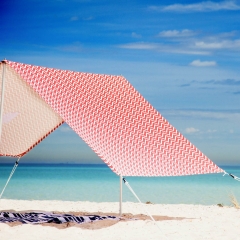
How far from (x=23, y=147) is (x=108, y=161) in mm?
3014

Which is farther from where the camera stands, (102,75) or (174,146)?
(102,75)

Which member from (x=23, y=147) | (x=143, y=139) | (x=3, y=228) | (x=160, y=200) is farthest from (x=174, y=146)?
(x=160, y=200)

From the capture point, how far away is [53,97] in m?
5.91

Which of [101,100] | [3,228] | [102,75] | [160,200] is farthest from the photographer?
[160,200]

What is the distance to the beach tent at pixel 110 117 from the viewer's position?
5633mm

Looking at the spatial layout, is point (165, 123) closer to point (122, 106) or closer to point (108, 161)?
point (122, 106)

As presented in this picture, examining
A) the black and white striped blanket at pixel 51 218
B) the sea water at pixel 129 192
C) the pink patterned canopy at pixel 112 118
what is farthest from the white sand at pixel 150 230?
the sea water at pixel 129 192

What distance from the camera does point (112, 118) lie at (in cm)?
609

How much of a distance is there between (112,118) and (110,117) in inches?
1.1

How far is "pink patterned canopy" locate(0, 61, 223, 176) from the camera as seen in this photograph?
18.5 ft

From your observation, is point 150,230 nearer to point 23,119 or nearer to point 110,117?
point 110,117

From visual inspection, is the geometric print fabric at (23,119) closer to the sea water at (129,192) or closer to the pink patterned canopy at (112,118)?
the pink patterned canopy at (112,118)

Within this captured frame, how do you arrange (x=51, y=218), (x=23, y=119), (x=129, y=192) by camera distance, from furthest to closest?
(x=129, y=192) < (x=23, y=119) < (x=51, y=218)

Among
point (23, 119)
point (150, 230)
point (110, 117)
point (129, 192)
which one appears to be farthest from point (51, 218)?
point (129, 192)
